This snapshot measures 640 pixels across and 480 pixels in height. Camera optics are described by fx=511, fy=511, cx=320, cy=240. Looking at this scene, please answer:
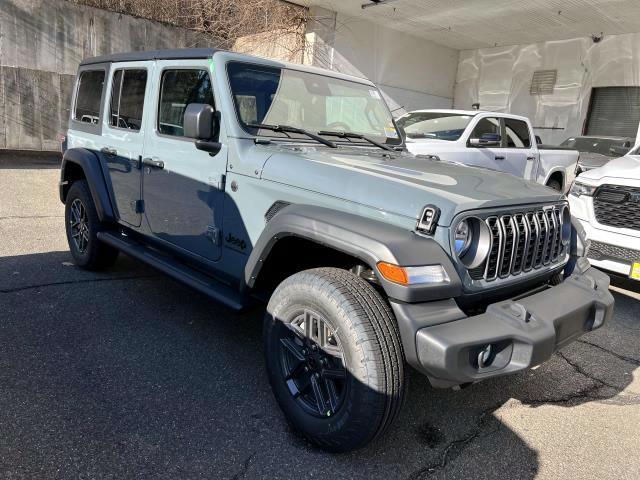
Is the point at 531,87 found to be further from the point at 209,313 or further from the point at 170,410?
the point at 170,410

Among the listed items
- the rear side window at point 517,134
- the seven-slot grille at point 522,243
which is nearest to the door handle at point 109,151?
the seven-slot grille at point 522,243

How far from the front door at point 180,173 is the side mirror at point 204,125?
0.09 metres

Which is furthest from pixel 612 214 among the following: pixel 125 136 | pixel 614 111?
pixel 614 111

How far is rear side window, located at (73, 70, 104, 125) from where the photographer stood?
4645 millimetres

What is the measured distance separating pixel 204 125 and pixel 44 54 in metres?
12.7

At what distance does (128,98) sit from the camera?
4172mm

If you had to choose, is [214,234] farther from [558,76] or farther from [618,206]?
[558,76]

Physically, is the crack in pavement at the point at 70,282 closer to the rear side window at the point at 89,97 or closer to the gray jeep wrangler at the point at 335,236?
the gray jeep wrangler at the point at 335,236

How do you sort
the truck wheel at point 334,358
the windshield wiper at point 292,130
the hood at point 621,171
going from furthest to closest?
the hood at point 621,171 < the windshield wiper at point 292,130 < the truck wheel at point 334,358

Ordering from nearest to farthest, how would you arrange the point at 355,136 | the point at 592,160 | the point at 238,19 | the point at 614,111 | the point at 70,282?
the point at 355,136, the point at 70,282, the point at 592,160, the point at 614,111, the point at 238,19

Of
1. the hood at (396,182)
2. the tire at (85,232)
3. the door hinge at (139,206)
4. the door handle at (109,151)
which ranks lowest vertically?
the tire at (85,232)

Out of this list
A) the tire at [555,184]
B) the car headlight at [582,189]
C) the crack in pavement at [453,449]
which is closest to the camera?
the crack in pavement at [453,449]

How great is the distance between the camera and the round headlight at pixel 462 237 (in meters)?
2.37

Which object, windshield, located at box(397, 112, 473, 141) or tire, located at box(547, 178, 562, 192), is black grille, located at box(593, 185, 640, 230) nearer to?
windshield, located at box(397, 112, 473, 141)
